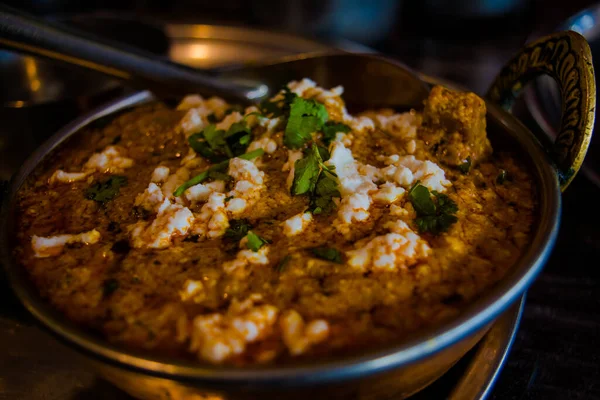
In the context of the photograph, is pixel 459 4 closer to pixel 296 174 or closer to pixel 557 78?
pixel 557 78

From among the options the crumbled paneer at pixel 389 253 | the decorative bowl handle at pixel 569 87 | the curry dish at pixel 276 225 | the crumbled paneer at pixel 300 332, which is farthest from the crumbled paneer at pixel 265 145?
the decorative bowl handle at pixel 569 87

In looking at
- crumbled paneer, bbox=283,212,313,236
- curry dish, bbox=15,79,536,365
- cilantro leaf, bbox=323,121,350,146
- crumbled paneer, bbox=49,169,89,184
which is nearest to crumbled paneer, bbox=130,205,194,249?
curry dish, bbox=15,79,536,365

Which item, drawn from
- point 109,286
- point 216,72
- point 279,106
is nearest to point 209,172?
point 279,106

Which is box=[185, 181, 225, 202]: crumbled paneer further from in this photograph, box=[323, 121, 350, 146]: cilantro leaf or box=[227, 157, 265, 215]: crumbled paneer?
box=[323, 121, 350, 146]: cilantro leaf

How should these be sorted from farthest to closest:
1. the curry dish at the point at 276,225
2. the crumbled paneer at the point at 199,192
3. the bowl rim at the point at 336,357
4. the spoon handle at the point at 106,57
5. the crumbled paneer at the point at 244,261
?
the spoon handle at the point at 106,57
the crumbled paneer at the point at 199,192
the crumbled paneer at the point at 244,261
the curry dish at the point at 276,225
the bowl rim at the point at 336,357

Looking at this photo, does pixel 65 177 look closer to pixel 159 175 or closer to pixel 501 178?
pixel 159 175

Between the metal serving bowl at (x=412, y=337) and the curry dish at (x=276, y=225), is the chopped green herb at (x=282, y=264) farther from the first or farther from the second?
the metal serving bowl at (x=412, y=337)
